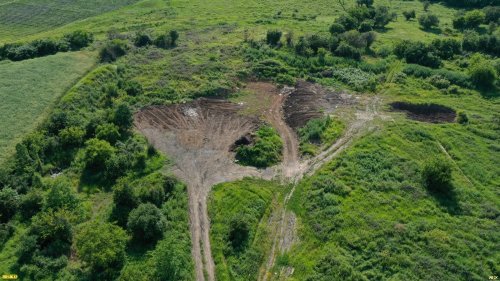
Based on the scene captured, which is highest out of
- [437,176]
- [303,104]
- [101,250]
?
[303,104]

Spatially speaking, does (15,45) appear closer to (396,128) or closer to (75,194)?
(75,194)

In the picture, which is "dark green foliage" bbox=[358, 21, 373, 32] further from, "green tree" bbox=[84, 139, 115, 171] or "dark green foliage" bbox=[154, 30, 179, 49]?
"green tree" bbox=[84, 139, 115, 171]

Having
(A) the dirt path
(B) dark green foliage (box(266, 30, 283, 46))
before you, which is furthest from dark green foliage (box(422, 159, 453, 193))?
(B) dark green foliage (box(266, 30, 283, 46))

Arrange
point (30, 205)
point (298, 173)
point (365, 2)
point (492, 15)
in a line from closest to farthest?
point (30, 205) < point (298, 173) < point (492, 15) < point (365, 2)

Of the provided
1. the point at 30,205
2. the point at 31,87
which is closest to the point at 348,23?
the point at 31,87

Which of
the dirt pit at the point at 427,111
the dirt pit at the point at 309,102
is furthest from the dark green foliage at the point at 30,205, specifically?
the dirt pit at the point at 427,111

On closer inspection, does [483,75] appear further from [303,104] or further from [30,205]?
[30,205]

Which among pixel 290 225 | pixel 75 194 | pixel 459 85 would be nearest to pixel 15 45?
pixel 75 194
